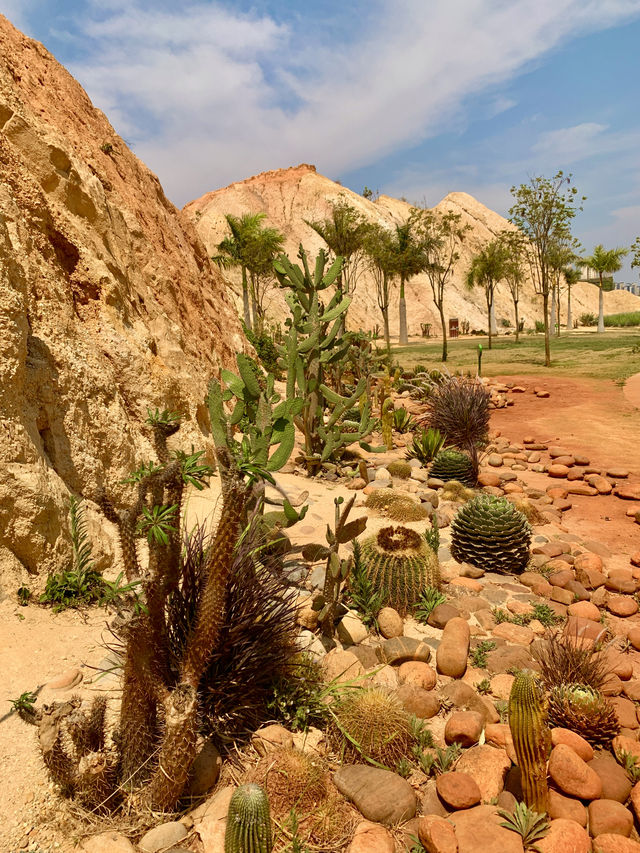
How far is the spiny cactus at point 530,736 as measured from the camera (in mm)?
2262

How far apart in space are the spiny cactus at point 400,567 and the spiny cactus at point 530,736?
1.83 meters

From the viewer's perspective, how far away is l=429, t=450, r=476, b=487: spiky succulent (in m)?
7.43

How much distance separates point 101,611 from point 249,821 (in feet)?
6.75

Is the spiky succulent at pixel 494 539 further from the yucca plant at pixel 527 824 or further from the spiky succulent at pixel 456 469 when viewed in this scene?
the yucca plant at pixel 527 824

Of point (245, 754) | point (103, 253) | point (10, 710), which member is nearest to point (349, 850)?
point (245, 754)

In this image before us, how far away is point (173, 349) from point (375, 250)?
93.5ft

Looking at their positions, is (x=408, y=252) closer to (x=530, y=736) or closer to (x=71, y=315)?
(x=71, y=315)

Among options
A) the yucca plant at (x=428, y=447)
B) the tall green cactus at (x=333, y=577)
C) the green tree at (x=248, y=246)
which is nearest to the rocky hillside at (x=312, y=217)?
the green tree at (x=248, y=246)

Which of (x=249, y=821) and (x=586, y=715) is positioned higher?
(x=249, y=821)

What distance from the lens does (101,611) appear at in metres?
3.50

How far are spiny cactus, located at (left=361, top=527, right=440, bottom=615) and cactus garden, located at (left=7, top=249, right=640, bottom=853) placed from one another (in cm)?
2

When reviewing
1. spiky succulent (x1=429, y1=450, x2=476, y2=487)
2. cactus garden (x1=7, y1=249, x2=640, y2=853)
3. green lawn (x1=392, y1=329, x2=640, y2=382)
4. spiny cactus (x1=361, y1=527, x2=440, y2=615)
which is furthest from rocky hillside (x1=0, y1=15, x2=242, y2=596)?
green lawn (x1=392, y1=329, x2=640, y2=382)

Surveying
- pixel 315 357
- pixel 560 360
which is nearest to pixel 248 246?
pixel 560 360

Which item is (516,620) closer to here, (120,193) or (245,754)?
(245,754)
